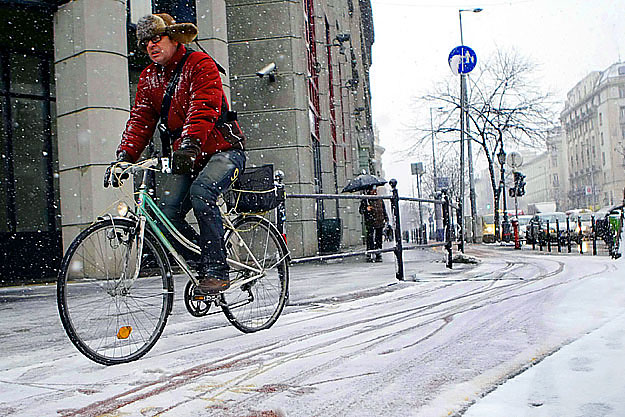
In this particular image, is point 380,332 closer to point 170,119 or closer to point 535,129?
point 170,119

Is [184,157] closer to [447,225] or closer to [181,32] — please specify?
[181,32]

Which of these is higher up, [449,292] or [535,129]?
[535,129]

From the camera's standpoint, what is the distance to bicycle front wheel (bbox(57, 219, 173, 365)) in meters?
3.36

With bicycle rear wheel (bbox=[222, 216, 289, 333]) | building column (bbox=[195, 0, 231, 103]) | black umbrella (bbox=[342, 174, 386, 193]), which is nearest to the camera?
bicycle rear wheel (bbox=[222, 216, 289, 333])

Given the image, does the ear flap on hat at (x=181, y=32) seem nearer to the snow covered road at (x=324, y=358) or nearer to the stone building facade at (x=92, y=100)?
the snow covered road at (x=324, y=358)

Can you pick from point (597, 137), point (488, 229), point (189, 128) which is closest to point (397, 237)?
point (189, 128)

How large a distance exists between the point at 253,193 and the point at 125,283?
4.41 ft

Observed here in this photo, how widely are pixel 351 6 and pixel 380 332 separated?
34640 mm

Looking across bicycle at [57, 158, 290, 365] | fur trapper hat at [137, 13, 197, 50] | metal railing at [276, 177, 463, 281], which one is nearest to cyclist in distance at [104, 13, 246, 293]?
fur trapper hat at [137, 13, 197, 50]

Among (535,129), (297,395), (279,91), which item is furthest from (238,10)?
(535,129)

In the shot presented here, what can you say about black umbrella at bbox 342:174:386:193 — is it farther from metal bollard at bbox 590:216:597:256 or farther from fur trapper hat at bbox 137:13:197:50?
fur trapper hat at bbox 137:13:197:50

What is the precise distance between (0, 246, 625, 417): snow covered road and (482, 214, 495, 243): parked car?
26.9 metres

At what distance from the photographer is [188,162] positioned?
356 centimetres

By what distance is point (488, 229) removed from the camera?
33156mm
